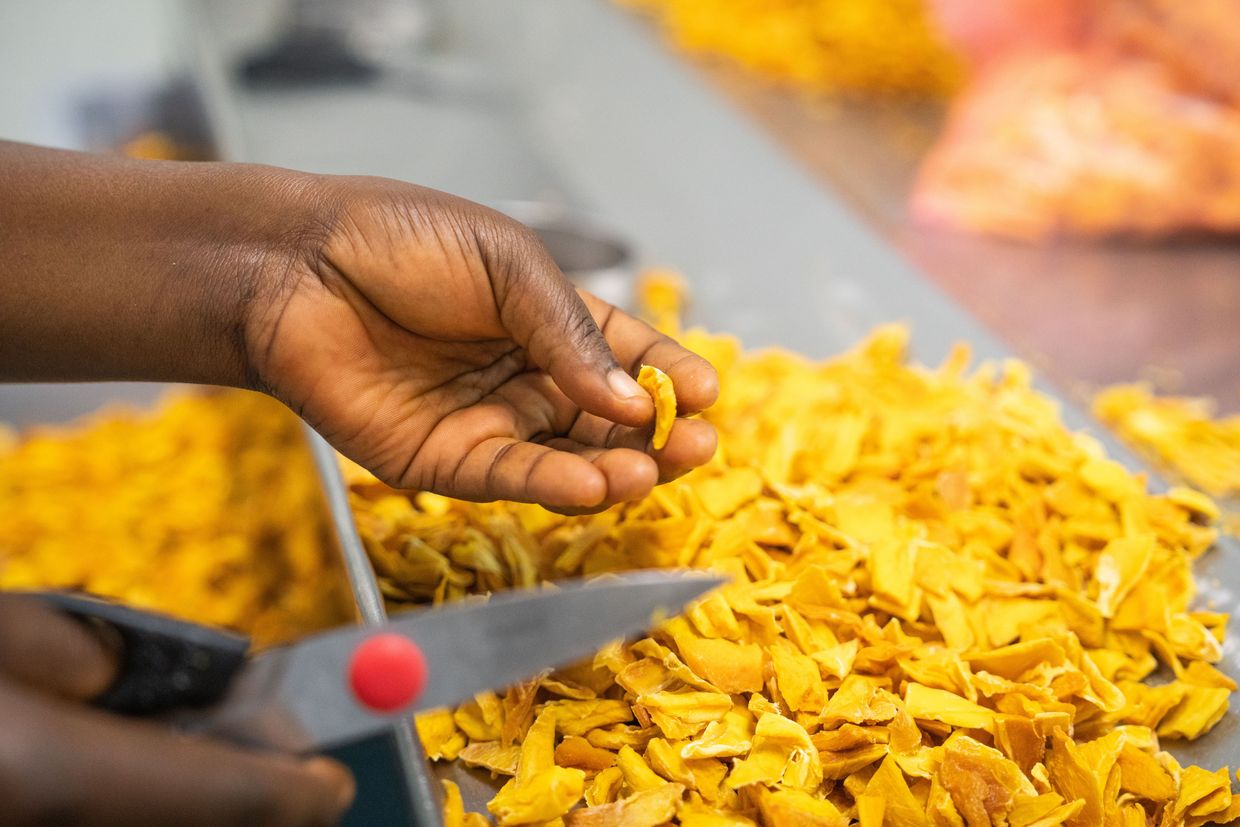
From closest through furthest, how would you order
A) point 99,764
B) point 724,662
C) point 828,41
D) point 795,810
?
point 99,764
point 795,810
point 724,662
point 828,41

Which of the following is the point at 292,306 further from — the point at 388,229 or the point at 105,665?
the point at 105,665

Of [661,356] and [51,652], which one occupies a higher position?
[661,356]

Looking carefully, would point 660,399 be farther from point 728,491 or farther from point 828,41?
point 828,41

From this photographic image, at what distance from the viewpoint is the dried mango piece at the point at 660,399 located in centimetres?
80

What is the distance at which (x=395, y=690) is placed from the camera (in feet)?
2.05

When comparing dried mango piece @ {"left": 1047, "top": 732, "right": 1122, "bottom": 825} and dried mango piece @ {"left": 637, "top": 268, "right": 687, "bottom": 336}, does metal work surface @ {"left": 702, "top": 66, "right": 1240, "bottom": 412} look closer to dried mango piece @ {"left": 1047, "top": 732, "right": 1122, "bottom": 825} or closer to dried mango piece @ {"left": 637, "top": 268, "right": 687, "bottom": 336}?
dried mango piece @ {"left": 637, "top": 268, "right": 687, "bottom": 336}

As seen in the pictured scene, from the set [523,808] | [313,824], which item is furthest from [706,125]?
[313,824]

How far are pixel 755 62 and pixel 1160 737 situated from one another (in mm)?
1740

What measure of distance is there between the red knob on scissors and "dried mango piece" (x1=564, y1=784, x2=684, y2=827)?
216mm

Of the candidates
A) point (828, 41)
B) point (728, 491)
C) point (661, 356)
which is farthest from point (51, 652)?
point (828, 41)

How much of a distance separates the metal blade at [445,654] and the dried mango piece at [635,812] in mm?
176

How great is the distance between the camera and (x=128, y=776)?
52cm

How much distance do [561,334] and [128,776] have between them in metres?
0.45

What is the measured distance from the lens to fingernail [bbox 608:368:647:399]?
0.79 m
